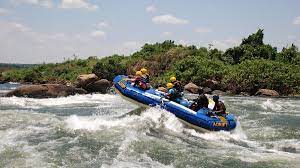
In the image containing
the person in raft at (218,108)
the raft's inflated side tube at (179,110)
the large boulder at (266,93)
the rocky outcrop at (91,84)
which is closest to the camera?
the raft's inflated side tube at (179,110)

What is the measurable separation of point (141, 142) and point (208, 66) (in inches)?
1158

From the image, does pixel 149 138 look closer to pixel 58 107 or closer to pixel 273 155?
pixel 273 155

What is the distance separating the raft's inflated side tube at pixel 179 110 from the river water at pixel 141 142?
25cm

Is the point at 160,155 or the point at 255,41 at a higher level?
the point at 255,41

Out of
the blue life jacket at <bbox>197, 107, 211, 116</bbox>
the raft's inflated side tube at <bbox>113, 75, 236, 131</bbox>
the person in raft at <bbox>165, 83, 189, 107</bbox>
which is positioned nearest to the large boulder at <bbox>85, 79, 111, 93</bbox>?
the raft's inflated side tube at <bbox>113, 75, 236, 131</bbox>

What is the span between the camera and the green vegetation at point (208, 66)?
34.3m

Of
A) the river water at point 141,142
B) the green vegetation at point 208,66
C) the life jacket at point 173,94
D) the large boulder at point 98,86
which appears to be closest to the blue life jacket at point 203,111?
the river water at point 141,142

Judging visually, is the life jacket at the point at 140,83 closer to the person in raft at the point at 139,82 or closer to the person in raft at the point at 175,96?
the person in raft at the point at 139,82

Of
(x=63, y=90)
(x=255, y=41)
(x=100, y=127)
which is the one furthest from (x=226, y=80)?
(x=100, y=127)

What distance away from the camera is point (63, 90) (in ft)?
81.9

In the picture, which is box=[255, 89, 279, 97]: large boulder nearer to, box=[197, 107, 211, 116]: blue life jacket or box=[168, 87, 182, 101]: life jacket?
box=[168, 87, 182, 101]: life jacket

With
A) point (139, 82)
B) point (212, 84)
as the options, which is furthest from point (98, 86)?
point (139, 82)

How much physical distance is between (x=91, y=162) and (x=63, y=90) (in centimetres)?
1643

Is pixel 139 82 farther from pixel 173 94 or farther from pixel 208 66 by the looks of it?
pixel 208 66
